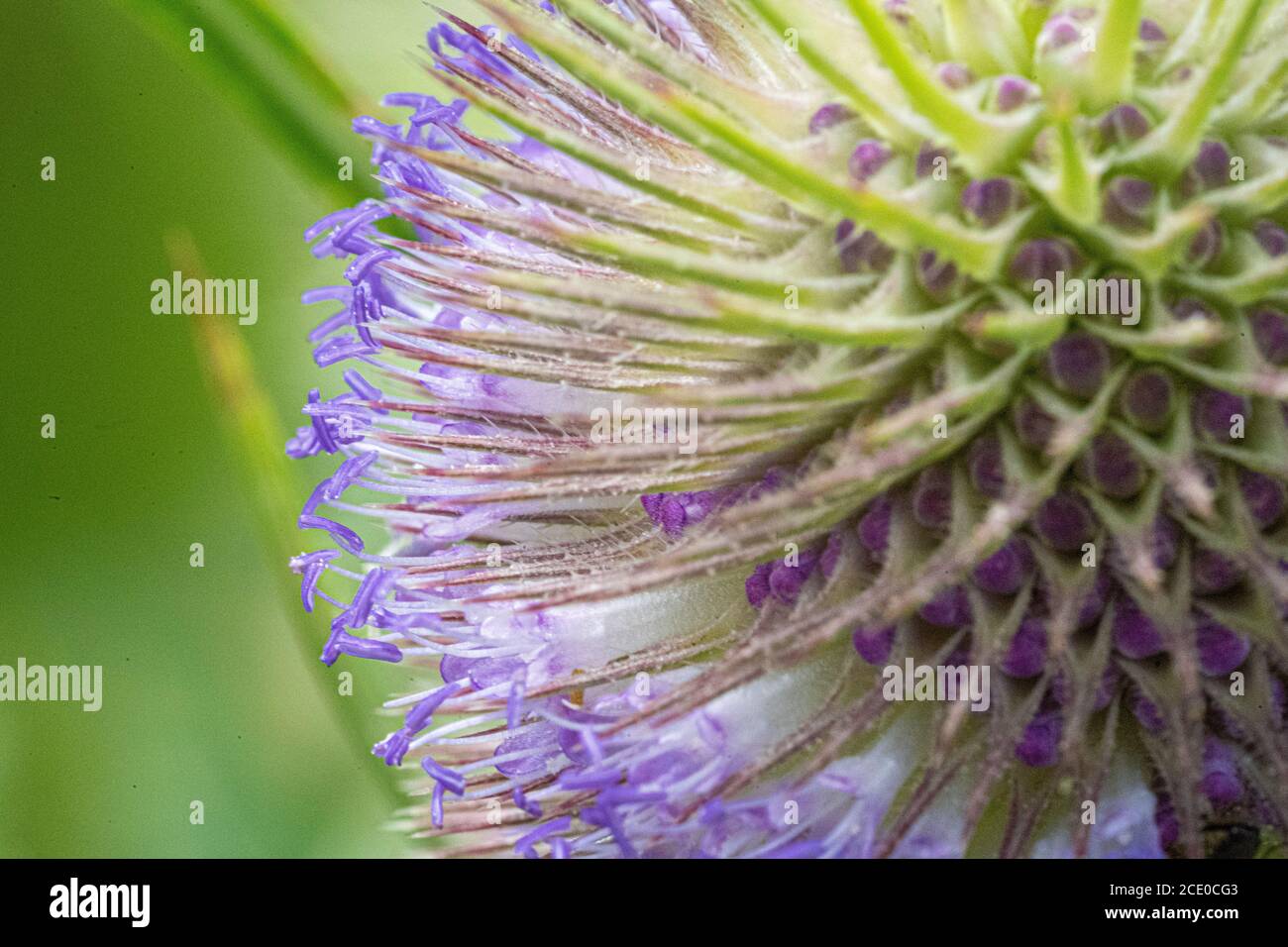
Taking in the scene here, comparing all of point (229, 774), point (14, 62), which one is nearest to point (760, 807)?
point (229, 774)

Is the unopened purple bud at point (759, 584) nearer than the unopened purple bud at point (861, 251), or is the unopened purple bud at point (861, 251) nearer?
the unopened purple bud at point (861, 251)

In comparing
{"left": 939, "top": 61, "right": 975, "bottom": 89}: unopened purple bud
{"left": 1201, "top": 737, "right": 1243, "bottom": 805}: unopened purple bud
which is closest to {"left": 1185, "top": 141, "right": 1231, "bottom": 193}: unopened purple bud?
{"left": 939, "top": 61, "right": 975, "bottom": 89}: unopened purple bud

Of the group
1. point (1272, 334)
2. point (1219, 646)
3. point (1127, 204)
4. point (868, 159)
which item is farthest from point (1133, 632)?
point (868, 159)

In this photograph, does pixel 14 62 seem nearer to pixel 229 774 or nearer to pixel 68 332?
pixel 68 332

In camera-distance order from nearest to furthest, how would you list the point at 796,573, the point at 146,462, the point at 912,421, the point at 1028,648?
the point at 912,421, the point at 1028,648, the point at 796,573, the point at 146,462

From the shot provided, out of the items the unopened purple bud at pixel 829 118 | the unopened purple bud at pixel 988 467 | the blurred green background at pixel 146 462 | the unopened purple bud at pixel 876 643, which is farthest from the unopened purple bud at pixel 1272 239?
the blurred green background at pixel 146 462

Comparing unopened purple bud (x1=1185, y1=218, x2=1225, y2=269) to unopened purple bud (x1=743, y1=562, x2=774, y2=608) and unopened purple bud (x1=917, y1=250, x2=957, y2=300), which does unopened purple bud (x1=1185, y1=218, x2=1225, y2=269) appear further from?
unopened purple bud (x1=743, y1=562, x2=774, y2=608)

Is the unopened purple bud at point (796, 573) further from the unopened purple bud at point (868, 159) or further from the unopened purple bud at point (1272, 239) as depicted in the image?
the unopened purple bud at point (1272, 239)

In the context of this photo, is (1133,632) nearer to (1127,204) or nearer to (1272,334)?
(1272,334)
